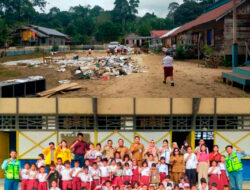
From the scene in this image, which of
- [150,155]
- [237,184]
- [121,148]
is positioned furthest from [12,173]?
[237,184]

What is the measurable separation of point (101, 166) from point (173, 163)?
2.01 m

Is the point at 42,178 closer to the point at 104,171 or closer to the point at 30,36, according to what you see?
the point at 104,171

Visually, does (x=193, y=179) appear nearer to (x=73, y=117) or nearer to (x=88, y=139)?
(x=88, y=139)

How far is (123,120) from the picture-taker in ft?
39.8

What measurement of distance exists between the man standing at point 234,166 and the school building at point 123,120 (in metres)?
2.32

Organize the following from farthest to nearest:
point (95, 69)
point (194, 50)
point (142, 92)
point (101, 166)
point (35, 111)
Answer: point (194, 50)
point (95, 69)
point (142, 92)
point (35, 111)
point (101, 166)

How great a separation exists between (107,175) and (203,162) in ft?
8.66

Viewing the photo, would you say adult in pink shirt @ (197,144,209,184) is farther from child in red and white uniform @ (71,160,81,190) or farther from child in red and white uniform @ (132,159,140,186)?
child in red and white uniform @ (71,160,81,190)

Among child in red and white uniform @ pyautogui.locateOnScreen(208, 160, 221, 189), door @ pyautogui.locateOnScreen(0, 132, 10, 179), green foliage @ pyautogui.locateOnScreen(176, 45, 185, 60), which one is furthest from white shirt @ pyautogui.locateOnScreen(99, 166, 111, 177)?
green foliage @ pyautogui.locateOnScreen(176, 45, 185, 60)

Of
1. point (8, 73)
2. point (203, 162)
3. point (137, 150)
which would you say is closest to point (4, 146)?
point (137, 150)

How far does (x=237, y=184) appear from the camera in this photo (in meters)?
9.44

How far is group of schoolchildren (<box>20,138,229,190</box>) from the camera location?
9.07 metres

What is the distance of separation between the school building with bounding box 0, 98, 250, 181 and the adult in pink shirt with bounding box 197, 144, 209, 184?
2507 millimetres

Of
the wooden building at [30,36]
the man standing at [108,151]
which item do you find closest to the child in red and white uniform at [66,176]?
the man standing at [108,151]
